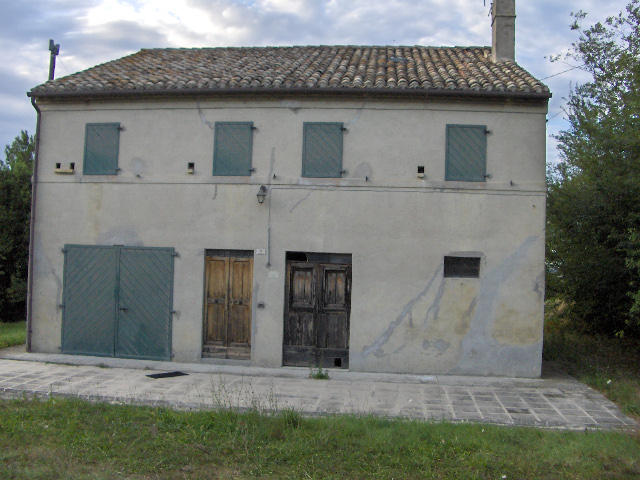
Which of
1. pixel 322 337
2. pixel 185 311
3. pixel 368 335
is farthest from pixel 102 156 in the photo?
pixel 368 335

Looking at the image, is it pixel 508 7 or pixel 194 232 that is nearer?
pixel 194 232

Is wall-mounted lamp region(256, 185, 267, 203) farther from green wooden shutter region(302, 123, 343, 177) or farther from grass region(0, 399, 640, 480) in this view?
grass region(0, 399, 640, 480)

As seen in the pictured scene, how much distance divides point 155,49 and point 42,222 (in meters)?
6.12

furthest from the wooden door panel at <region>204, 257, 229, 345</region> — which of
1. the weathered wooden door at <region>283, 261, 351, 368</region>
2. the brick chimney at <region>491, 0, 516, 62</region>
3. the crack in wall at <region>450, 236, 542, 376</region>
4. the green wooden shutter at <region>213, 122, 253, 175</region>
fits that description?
the brick chimney at <region>491, 0, 516, 62</region>

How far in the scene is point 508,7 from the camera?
11922mm

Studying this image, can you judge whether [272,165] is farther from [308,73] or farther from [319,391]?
[319,391]

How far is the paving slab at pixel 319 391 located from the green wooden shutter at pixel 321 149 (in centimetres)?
389

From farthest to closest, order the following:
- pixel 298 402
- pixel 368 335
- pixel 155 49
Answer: pixel 155 49 → pixel 368 335 → pixel 298 402

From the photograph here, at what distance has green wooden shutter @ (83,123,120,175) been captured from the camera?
1113 cm

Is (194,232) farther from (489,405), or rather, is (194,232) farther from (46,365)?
(489,405)

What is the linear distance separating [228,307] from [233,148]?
10.5ft

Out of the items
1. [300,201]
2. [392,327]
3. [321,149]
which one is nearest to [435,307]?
[392,327]

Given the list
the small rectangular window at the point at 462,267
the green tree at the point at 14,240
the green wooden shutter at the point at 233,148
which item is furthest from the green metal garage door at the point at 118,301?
the green tree at the point at 14,240

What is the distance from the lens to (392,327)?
33.3 feet
